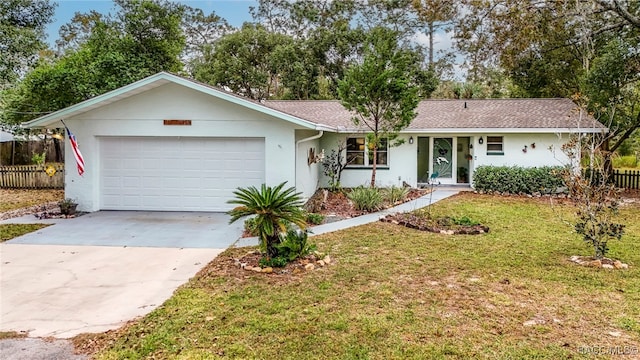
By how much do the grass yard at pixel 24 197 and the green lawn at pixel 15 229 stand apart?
333cm

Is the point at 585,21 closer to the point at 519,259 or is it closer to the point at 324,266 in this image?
the point at 519,259

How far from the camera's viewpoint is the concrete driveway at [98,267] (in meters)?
4.83

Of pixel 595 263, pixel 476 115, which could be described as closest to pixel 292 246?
pixel 595 263

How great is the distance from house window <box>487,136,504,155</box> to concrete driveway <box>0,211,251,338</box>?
33.9 feet

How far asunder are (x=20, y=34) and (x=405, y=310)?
63.2 feet

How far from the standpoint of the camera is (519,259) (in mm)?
6930

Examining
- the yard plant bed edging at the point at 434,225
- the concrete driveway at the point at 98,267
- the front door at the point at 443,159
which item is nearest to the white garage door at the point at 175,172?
the concrete driveway at the point at 98,267

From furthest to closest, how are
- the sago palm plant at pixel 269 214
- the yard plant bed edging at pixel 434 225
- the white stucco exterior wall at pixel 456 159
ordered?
the white stucco exterior wall at pixel 456 159 < the yard plant bed edging at pixel 434 225 < the sago palm plant at pixel 269 214

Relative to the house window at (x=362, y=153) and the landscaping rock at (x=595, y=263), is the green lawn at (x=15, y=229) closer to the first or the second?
the house window at (x=362, y=153)

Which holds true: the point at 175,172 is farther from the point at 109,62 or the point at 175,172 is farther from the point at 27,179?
the point at 27,179

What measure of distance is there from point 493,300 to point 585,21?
15204mm

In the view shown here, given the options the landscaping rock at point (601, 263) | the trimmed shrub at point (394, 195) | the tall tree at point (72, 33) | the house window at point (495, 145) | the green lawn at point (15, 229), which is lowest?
the landscaping rock at point (601, 263)

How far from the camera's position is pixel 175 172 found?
11.6m

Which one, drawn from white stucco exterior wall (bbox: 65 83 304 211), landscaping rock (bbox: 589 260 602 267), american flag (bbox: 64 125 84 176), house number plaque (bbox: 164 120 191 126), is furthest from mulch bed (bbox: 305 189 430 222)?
american flag (bbox: 64 125 84 176)
